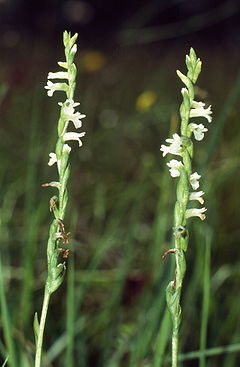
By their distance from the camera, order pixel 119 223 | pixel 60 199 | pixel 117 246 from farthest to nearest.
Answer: pixel 119 223, pixel 117 246, pixel 60 199

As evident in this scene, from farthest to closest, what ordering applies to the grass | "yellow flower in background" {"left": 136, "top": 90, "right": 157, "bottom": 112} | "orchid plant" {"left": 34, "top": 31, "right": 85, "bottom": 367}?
"yellow flower in background" {"left": 136, "top": 90, "right": 157, "bottom": 112}
the grass
"orchid plant" {"left": 34, "top": 31, "right": 85, "bottom": 367}

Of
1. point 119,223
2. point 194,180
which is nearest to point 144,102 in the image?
point 119,223

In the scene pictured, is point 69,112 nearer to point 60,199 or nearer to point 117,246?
point 60,199

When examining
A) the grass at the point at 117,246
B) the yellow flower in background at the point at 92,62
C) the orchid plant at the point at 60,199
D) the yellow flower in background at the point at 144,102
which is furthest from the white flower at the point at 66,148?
the yellow flower in background at the point at 92,62

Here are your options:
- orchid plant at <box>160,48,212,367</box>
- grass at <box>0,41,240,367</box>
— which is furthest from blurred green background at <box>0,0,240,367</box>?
orchid plant at <box>160,48,212,367</box>

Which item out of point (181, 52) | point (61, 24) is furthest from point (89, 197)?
point (61, 24)

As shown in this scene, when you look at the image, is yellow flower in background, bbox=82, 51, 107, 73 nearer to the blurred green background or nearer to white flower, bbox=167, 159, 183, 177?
the blurred green background

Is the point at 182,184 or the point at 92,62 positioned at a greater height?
the point at 92,62

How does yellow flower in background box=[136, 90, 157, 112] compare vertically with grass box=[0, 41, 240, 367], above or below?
above
